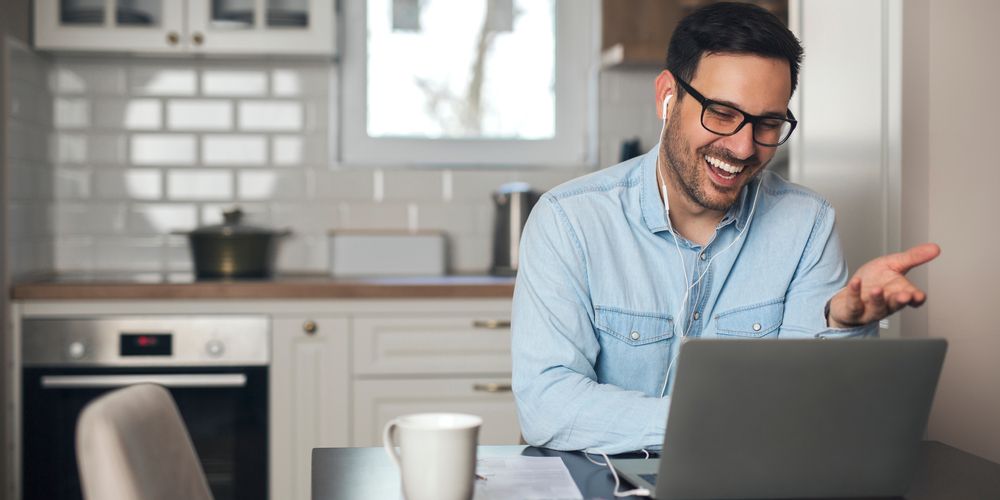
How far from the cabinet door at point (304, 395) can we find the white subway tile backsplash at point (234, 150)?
0.81 metres

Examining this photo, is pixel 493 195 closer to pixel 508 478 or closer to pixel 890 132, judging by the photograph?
pixel 890 132

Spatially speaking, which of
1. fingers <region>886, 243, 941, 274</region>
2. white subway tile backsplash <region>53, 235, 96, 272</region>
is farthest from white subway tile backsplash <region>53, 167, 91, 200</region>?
fingers <region>886, 243, 941, 274</region>

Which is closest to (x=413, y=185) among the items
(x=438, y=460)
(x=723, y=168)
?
(x=723, y=168)

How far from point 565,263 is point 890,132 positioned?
0.74 meters

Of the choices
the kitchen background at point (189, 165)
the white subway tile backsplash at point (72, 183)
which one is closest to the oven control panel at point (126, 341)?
the kitchen background at point (189, 165)

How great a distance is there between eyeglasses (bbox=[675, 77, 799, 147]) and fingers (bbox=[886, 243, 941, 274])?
40 cm

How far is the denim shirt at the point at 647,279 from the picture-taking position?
1540mm

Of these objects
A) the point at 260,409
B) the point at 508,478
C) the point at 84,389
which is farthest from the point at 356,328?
the point at 508,478

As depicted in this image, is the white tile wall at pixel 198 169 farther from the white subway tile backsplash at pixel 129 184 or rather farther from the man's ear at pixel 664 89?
the man's ear at pixel 664 89

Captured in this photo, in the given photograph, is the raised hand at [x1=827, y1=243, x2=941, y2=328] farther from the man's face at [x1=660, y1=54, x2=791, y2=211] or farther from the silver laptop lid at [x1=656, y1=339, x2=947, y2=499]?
the man's face at [x1=660, y1=54, x2=791, y2=211]

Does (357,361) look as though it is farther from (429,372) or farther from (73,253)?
(73,253)

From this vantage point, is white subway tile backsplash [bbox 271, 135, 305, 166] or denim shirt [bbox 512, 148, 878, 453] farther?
white subway tile backsplash [bbox 271, 135, 305, 166]

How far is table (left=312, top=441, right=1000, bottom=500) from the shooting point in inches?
42.5

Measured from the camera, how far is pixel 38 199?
3.15m
